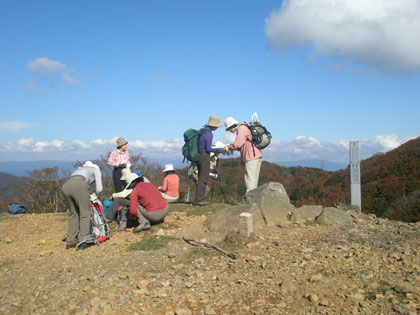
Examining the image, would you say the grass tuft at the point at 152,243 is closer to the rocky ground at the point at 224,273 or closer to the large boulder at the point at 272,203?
the rocky ground at the point at 224,273

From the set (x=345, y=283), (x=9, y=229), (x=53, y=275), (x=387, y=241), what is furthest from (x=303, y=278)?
(x=9, y=229)

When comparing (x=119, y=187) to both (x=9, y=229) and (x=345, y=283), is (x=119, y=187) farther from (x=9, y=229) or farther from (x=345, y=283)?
(x=345, y=283)

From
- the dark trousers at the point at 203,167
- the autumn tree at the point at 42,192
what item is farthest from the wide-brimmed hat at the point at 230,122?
the autumn tree at the point at 42,192

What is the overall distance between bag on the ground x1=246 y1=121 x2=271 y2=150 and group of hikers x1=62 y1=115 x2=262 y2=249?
85mm

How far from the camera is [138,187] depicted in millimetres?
7148

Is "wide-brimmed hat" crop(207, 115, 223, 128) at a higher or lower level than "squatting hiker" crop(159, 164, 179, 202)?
higher

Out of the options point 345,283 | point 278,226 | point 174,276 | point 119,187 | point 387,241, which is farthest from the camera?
point 119,187

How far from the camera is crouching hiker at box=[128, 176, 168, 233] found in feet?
23.4

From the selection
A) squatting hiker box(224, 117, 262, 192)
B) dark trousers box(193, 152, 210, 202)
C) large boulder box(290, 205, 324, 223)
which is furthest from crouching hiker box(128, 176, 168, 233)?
large boulder box(290, 205, 324, 223)

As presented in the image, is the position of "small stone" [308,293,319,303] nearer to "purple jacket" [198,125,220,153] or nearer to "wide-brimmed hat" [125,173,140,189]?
"wide-brimmed hat" [125,173,140,189]

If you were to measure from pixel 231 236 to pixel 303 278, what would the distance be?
176 cm

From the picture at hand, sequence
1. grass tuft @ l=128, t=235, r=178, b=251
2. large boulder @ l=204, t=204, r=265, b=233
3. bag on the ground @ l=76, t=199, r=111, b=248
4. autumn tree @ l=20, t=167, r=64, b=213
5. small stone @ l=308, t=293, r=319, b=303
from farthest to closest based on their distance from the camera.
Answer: autumn tree @ l=20, t=167, r=64, b=213, large boulder @ l=204, t=204, r=265, b=233, bag on the ground @ l=76, t=199, r=111, b=248, grass tuft @ l=128, t=235, r=178, b=251, small stone @ l=308, t=293, r=319, b=303

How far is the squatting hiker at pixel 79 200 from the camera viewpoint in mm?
6457

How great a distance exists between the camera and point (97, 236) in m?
6.79
